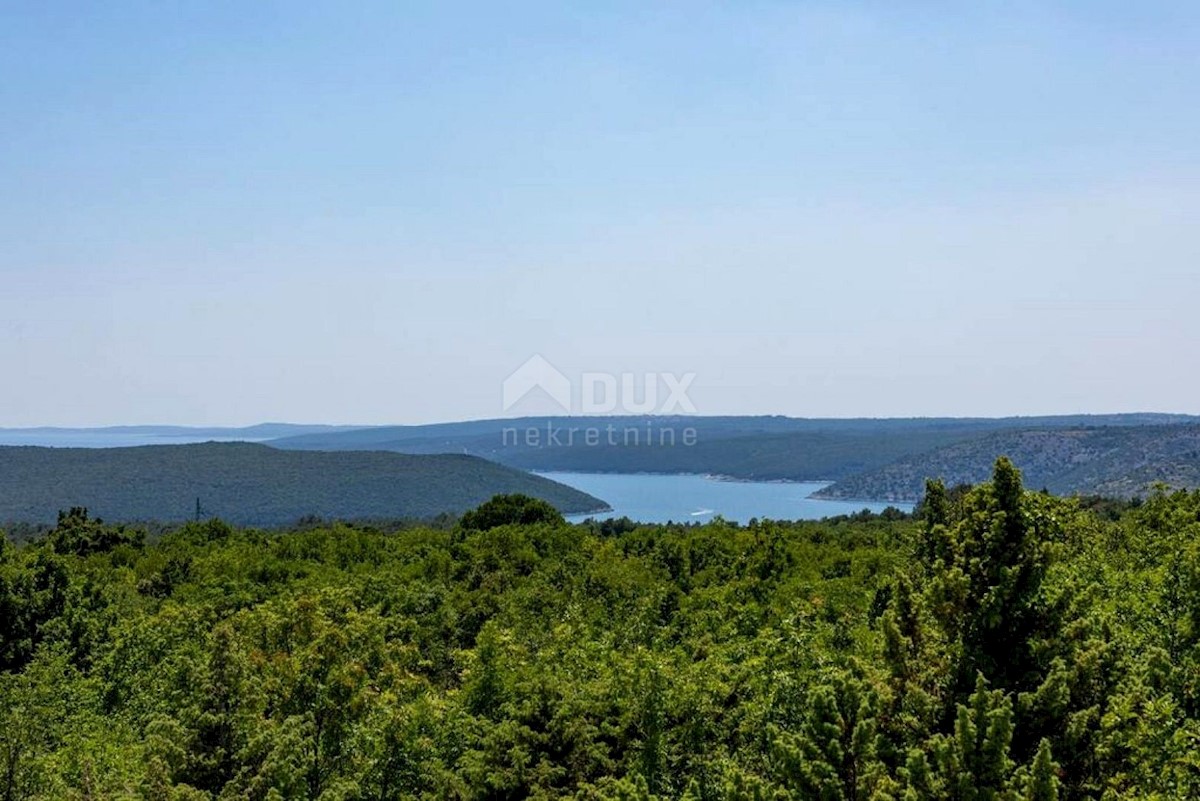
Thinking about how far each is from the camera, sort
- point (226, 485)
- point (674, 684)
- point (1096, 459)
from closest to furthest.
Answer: point (674, 684) < point (1096, 459) < point (226, 485)

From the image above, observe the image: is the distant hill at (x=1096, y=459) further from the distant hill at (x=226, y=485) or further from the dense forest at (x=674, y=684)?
the dense forest at (x=674, y=684)

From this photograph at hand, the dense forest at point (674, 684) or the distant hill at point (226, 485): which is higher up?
the dense forest at point (674, 684)

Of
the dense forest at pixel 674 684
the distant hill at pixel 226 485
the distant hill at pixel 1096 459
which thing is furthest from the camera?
the distant hill at pixel 226 485

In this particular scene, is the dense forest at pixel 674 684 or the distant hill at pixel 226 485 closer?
the dense forest at pixel 674 684

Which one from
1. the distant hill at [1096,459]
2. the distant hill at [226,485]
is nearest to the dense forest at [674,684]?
the distant hill at [1096,459]

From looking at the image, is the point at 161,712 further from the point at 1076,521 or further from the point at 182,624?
the point at 1076,521

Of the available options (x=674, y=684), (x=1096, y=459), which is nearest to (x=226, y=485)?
(x=1096, y=459)

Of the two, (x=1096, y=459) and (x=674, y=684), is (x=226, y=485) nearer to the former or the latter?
(x=1096, y=459)
